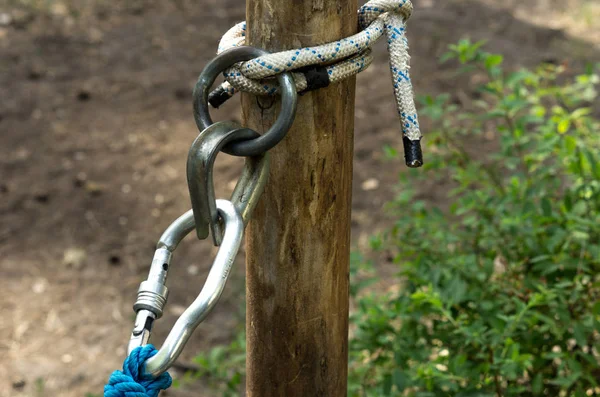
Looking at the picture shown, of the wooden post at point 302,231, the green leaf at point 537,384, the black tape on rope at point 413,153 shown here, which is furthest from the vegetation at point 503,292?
the black tape on rope at point 413,153

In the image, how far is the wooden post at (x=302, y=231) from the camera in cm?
125

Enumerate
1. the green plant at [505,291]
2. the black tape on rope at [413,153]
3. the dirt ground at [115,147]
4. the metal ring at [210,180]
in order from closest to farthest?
1. the metal ring at [210,180]
2. the black tape on rope at [413,153]
3. the green plant at [505,291]
4. the dirt ground at [115,147]

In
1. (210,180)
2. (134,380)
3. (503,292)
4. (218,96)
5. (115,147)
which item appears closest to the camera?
(134,380)

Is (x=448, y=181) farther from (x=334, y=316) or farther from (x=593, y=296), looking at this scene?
(x=334, y=316)

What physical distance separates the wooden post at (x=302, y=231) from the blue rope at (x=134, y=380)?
366 millimetres

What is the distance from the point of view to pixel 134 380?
1.05m

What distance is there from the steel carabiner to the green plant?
0.77 metres

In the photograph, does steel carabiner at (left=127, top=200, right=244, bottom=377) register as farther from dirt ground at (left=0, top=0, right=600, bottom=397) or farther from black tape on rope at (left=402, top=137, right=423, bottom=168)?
→ dirt ground at (left=0, top=0, right=600, bottom=397)

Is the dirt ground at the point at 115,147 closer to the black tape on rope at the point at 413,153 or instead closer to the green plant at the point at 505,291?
the green plant at the point at 505,291

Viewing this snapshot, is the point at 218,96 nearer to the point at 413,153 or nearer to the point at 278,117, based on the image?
the point at 278,117

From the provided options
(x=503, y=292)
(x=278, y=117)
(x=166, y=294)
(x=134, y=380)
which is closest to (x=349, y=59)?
(x=278, y=117)

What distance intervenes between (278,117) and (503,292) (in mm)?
1092

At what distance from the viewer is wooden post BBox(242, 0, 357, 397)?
49.0 inches

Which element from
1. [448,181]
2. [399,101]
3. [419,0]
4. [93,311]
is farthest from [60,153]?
[399,101]
